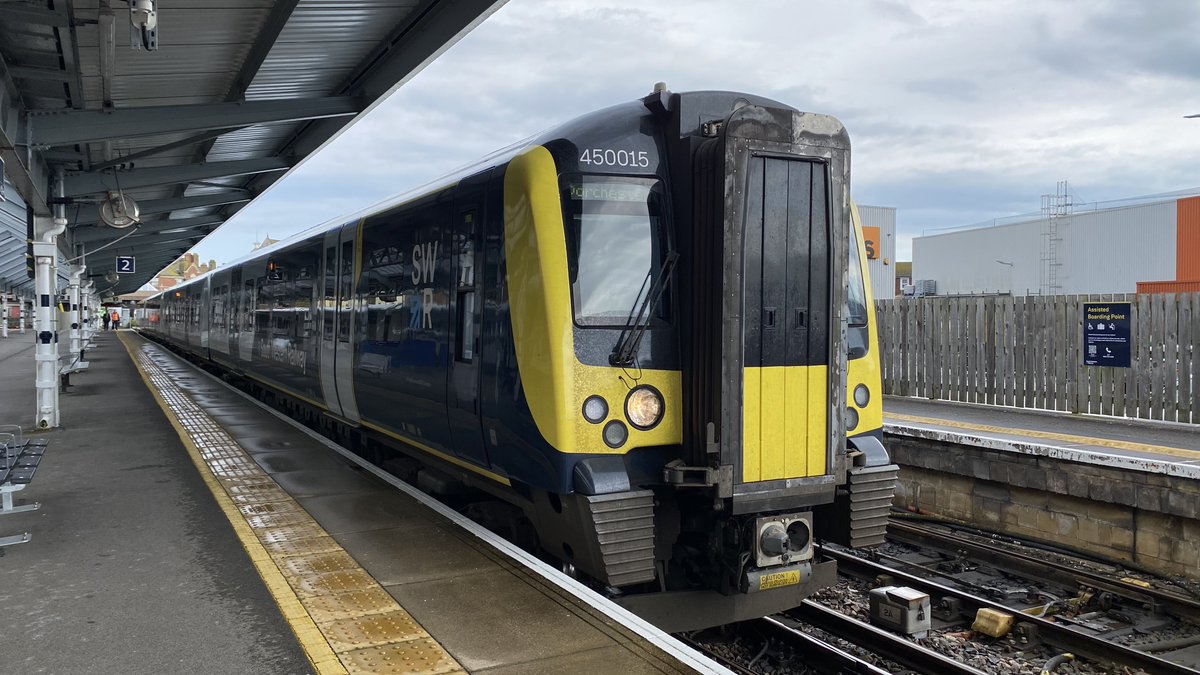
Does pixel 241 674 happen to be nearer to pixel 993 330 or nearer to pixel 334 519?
pixel 334 519

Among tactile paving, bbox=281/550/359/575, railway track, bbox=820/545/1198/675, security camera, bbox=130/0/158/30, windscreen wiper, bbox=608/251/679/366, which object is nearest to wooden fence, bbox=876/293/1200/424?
railway track, bbox=820/545/1198/675

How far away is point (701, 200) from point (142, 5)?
165 inches

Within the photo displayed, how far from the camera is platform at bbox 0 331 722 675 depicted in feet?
13.2

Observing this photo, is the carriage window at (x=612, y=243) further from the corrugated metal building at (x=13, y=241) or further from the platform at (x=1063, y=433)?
the platform at (x=1063, y=433)

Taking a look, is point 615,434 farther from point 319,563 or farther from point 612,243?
point 319,563

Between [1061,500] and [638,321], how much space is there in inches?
234

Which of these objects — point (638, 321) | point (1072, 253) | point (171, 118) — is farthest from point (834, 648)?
point (1072, 253)

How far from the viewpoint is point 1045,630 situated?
6047mm

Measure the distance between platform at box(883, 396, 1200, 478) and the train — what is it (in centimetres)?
384

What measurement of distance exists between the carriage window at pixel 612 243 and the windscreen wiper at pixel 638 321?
0.12 ft

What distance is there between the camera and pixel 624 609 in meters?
4.51

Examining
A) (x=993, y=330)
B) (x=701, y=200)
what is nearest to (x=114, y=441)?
(x=701, y=200)

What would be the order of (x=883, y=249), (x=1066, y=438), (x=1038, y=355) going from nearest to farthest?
(x=1066, y=438) < (x=1038, y=355) < (x=883, y=249)

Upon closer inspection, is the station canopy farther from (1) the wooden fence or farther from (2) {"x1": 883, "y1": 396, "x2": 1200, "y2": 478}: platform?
(1) the wooden fence
